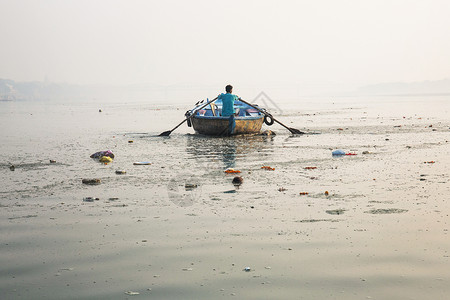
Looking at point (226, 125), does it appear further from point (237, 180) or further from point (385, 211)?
point (385, 211)

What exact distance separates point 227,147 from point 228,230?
10.2 metres

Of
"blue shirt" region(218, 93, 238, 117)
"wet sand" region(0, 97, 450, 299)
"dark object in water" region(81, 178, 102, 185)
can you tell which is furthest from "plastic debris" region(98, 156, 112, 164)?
"blue shirt" region(218, 93, 238, 117)

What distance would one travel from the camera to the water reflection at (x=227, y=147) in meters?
14.0

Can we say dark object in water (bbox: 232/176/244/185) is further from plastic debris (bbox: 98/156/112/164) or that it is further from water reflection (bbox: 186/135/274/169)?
plastic debris (bbox: 98/156/112/164)

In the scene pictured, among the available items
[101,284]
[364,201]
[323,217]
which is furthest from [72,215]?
[364,201]

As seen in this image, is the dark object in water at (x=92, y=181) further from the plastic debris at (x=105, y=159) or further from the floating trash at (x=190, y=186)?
the plastic debris at (x=105, y=159)

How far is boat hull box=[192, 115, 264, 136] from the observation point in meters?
20.1

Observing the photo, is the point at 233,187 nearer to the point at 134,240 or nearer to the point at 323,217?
the point at 323,217

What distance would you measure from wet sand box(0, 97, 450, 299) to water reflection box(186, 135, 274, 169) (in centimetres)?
106

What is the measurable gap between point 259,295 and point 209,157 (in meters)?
9.79

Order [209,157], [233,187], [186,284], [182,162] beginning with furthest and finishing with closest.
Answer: [209,157] < [182,162] < [233,187] < [186,284]

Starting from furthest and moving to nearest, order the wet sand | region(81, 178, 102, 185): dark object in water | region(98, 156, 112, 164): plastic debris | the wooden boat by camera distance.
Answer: the wooden boat < region(98, 156, 112, 164): plastic debris < region(81, 178, 102, 185): dark object in water < the wet sand

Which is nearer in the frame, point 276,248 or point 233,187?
point 276,248

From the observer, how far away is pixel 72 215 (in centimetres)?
746
